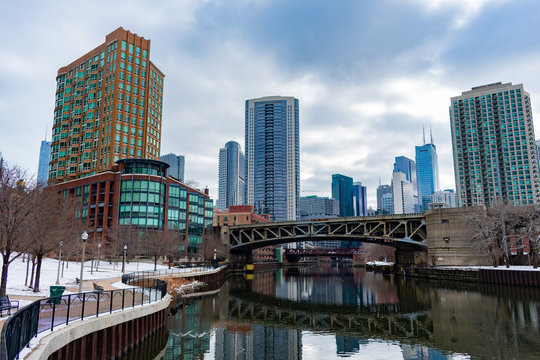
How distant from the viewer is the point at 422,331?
1258 inches

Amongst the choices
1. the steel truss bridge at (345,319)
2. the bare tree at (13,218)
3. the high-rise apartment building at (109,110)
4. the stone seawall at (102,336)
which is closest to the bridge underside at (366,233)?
the high-rise apartment building at (109,110)

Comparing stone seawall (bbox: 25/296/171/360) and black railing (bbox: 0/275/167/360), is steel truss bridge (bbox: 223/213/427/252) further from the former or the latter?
black railing (bbox: 0/275/167/360)

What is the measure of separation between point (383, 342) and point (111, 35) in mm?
123429

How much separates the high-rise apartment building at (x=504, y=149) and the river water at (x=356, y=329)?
158 meters

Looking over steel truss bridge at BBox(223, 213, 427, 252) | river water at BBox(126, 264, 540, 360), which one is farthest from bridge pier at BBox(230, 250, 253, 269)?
river water at BBox(126, 264, 540, 360)

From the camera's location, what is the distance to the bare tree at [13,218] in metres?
28.1

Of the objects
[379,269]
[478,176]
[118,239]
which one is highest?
[478,176]

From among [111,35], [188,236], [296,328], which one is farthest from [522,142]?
[296,328]

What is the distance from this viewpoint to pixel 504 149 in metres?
192

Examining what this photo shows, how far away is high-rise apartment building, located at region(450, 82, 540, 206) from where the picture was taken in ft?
612

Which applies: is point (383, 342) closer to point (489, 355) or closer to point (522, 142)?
point (489, 355)

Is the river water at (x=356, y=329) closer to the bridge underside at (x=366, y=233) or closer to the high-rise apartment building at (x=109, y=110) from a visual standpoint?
the bridge underside at (x=366, y=233)

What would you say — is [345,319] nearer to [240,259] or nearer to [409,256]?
[409,256]

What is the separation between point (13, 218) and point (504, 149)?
20979cm
